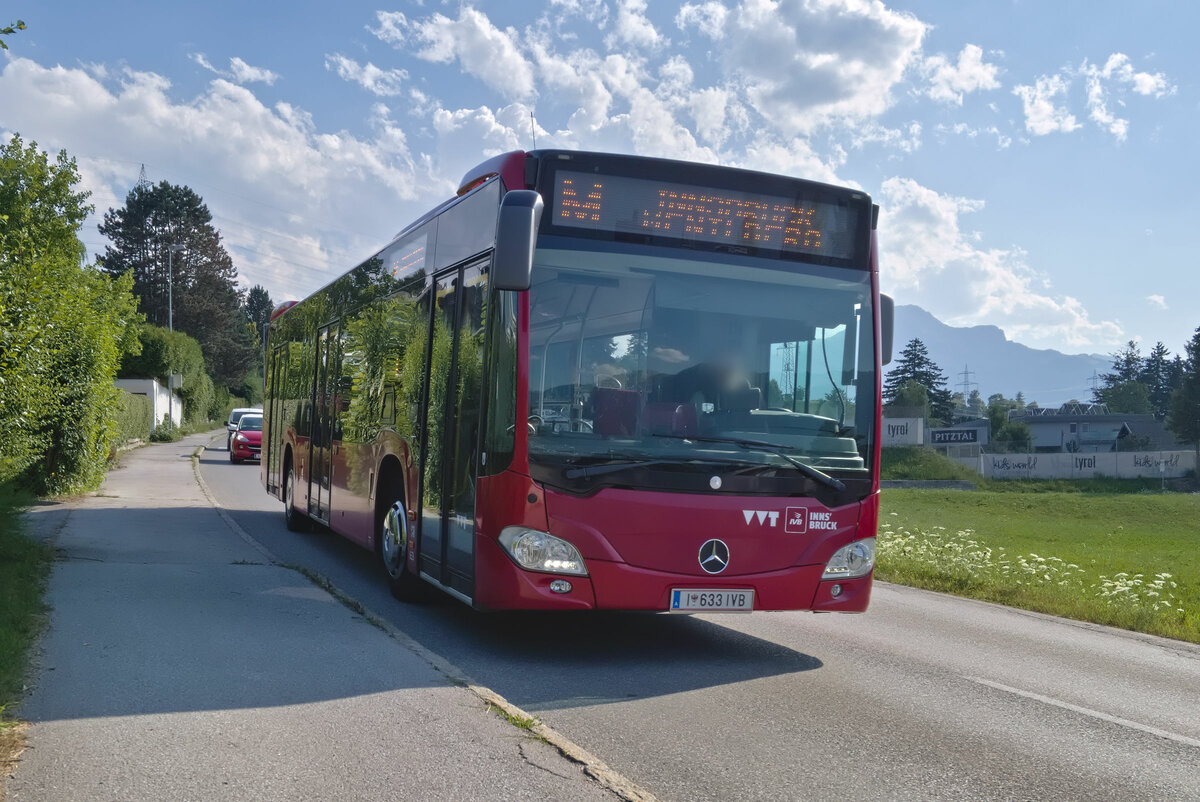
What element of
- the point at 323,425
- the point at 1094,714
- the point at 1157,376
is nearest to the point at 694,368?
the point at 1094,714

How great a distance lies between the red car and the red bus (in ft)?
99.3

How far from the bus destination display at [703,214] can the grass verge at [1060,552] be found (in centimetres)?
589

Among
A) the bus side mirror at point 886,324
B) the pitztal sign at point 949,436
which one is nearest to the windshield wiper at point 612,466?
the bus side mirror at point 886,324

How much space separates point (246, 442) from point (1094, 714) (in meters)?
33.8

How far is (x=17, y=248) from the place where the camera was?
12.1 m

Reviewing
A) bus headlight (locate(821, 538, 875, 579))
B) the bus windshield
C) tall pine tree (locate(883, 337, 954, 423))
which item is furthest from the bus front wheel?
tall pine tree (locate(883, 337, 954, 423))

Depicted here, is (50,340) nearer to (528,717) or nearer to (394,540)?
(394,540)

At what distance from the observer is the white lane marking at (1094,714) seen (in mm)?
6328

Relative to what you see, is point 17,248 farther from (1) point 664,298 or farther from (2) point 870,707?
(2) point 870,707

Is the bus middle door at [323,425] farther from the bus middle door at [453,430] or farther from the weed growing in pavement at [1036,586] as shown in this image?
the weed growing in pavement at [1036,586]

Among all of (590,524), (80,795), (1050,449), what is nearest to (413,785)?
(80,795)

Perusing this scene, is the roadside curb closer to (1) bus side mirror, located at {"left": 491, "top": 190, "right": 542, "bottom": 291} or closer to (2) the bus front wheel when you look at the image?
(2) the bus front wheel

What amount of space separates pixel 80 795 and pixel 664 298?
459cm

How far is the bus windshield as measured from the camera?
23.8 ft
